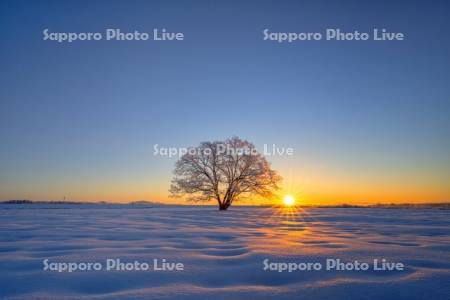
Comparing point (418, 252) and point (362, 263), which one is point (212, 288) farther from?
point (418, 252)

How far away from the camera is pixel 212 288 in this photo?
8.28ft

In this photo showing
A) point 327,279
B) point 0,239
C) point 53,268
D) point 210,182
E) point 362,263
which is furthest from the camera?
point 210,182

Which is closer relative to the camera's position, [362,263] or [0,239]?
[362,263]

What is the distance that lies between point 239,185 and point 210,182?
2357 millimetres

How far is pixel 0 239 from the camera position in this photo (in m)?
5.30

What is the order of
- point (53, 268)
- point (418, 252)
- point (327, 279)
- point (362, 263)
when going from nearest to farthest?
point (327, 279) → point (53, 268) → point (362, 263) → point (418, 252)

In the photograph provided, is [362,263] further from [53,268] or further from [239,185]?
[239,185]

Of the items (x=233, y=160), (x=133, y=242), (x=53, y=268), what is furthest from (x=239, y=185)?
(x=53, y=268)

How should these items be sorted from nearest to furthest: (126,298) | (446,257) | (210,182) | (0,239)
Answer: (126,298)
(446,257)
(0,239)
(210,182)

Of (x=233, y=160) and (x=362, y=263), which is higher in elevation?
(x=233, y=160)

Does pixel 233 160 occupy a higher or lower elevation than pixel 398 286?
higher

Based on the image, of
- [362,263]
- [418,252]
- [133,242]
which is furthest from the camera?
[133,242]

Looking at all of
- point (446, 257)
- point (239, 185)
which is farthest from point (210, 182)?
point (446, 257)

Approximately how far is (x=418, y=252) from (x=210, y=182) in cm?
2292
